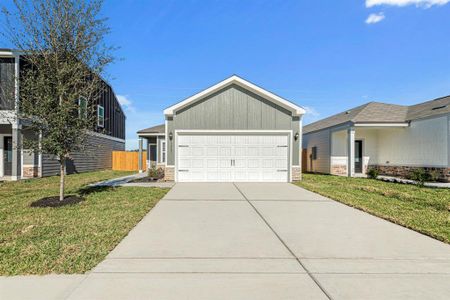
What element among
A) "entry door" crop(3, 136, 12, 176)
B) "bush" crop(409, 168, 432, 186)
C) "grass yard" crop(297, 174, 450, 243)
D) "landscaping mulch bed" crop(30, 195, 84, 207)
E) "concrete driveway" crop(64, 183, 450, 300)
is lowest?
"concrete driveway" crop(64, 183, 450, 300)

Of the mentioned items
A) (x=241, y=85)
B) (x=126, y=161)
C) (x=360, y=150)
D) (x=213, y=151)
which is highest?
(x=241, y=85)

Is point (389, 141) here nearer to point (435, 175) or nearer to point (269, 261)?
point (435, 175)

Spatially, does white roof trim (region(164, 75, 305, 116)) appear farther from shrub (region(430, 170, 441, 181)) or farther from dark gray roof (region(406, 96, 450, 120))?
shrub (region(430, 170, 441, 181))

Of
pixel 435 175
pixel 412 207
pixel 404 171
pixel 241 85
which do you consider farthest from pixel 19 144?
pixel 404 171

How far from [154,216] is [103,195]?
3571 millimetres

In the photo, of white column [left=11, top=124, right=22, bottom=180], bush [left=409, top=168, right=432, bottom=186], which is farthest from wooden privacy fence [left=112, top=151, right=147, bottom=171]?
bush [left=409, top=168, right=432, bottom=186]

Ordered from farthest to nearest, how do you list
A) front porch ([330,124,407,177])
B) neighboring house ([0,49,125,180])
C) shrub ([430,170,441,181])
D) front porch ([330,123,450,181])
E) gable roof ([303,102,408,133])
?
front porch ([330,124,407,177]) < gable roof ([303,102,408,133]) < front porch ([330,123,450,181]) < shrub ([430,170,441,181]) < neighboring house ([0,49,125,180])

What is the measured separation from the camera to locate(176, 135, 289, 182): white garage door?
41.7ft

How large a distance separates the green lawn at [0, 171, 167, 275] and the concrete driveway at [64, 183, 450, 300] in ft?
1.11

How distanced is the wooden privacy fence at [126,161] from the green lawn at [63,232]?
46.3 feet

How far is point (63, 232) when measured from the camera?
4.63 metres

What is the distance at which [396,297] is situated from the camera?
8.84ft

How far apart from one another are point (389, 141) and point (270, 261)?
1571 cm

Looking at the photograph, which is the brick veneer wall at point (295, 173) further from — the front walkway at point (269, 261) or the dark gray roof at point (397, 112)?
the front walkway at point (269, 261)
